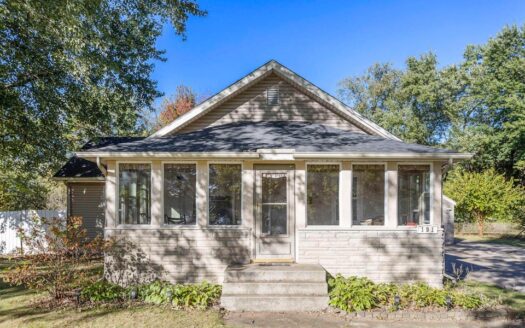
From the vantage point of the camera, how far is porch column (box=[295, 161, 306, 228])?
8.30 meters

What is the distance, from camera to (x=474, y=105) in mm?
26484

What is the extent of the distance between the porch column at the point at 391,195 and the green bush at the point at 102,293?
635 centimetres

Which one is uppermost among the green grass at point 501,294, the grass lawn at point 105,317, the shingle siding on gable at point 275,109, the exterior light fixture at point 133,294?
the shingle siding on gable at point 275,109

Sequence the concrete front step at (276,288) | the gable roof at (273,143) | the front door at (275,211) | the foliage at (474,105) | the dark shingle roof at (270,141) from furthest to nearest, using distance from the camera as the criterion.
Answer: the foliage at (474,105) < the front door at (275,211) < the dark shingle roof at (270,141) < the gable roof at (273,143) < the concrete front step at (276,288)

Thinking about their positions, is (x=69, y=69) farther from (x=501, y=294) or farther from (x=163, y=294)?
(x=501, y=294)

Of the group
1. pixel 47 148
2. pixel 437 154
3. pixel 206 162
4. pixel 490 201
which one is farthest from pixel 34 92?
pixel 490 201

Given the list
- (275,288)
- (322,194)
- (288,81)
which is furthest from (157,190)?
(288,81)

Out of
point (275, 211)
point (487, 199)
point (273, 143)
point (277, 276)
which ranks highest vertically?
point (273, 143)

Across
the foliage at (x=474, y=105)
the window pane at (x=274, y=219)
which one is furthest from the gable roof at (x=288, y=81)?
the foliage at (x=474, y=105)

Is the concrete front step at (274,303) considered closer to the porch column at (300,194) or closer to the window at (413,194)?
the porch column at (300,194)

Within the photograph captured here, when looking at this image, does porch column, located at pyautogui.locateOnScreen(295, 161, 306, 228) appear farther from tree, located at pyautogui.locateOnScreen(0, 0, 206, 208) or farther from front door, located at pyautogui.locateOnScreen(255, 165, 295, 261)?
tree, located at pyautogui.locateOnScreen(0, 0, 206, 208)

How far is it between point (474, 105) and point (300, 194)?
2465 centimetres

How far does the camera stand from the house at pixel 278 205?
8.07m

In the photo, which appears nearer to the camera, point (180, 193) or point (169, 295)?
point (169, 295)
